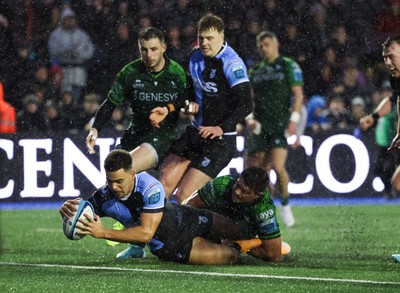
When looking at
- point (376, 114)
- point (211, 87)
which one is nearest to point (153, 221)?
point (211, 87)

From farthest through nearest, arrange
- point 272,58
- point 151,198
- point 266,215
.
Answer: point 272,58, point 266,215, point 151,198

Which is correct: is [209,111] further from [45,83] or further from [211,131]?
[45,83]

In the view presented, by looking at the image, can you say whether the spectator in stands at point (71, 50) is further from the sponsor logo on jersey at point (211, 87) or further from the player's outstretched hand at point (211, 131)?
the player's outstretched hand at point (211, 131)

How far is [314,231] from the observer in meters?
11.9

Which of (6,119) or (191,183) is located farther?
(6,119)

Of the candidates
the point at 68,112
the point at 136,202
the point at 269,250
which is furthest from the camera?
the point at 68,112

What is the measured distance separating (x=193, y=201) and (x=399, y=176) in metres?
1.63

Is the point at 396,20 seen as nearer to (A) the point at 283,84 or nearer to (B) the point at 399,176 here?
(A) the point at 283,84

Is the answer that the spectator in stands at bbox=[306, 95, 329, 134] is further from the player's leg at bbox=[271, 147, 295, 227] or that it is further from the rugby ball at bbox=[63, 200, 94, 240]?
the rugby ball at bbox=[63, 200, 94, 240]

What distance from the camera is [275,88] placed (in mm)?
12578

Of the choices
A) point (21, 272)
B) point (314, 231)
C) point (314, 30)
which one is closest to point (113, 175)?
point (21, 272)

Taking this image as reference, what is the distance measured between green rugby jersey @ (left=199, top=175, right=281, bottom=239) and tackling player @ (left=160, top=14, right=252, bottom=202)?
A: 595mm

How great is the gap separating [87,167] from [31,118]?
1349mm

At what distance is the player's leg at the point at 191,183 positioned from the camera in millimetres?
9766
